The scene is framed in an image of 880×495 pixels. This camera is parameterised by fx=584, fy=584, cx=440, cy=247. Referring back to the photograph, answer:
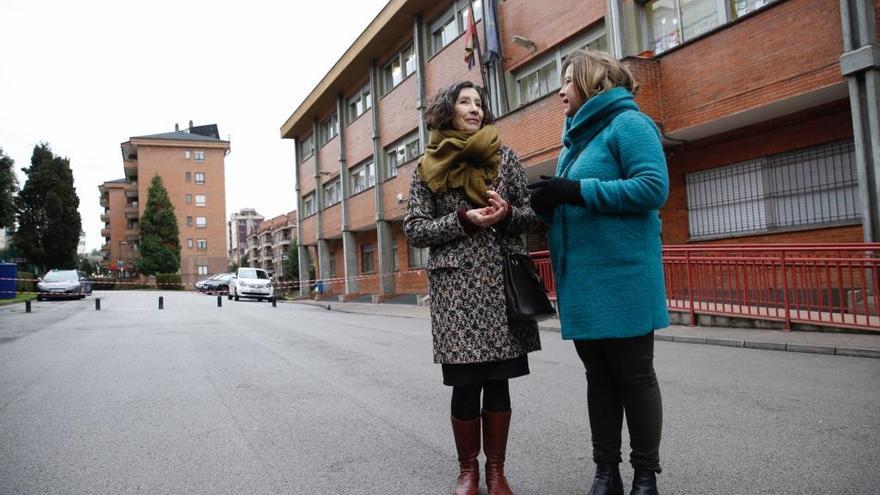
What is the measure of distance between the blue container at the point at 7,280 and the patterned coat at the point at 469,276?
29.2 meters

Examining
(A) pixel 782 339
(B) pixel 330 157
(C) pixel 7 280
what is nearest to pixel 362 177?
(B) pixel 330 157

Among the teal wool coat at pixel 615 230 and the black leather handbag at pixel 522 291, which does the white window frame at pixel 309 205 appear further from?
the teal wool coat at pixel 615 230

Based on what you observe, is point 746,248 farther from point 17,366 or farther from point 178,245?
point 178,245

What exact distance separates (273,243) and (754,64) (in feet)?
356

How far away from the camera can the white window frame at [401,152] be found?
22.8 m

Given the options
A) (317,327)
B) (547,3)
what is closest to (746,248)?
(317,327)

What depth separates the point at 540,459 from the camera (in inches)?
128

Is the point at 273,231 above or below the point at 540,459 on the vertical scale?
above

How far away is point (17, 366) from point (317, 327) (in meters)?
5.62

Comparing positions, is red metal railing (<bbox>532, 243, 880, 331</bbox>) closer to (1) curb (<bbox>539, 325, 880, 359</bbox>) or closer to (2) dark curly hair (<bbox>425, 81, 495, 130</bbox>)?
(1) curb (<bbox>539, 325, 880, 359</bbox>)

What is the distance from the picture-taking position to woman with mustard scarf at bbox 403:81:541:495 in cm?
260

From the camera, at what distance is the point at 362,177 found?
93.0 feet

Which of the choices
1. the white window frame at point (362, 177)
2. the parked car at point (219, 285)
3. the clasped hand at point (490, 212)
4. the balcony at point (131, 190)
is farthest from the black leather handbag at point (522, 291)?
the balcony at point (131, 190)

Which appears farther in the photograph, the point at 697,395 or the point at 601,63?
the point at 697,395
